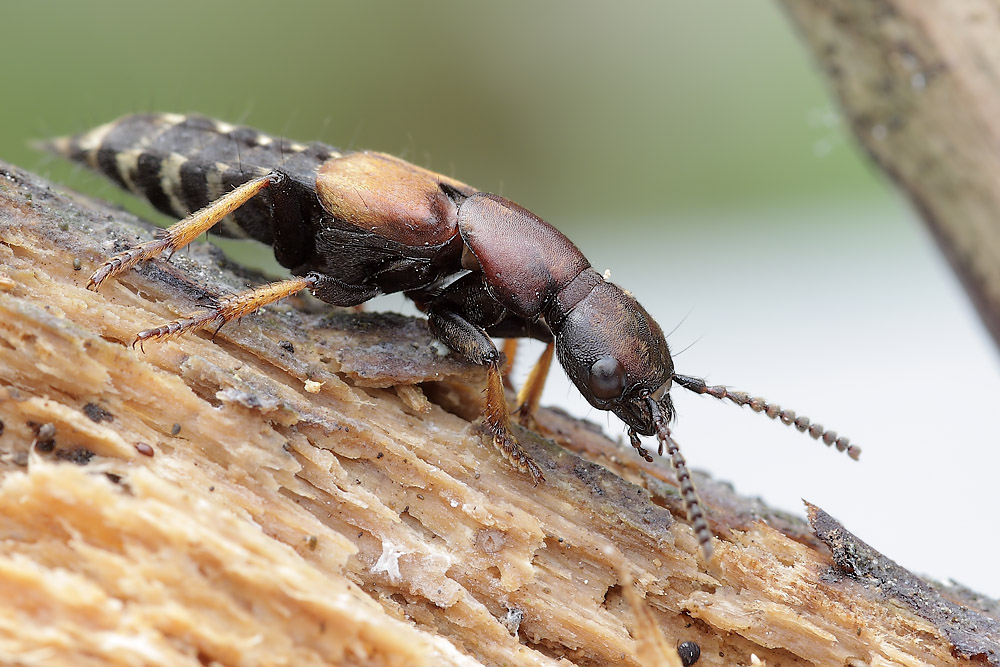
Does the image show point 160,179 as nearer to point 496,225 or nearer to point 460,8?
point 496,225

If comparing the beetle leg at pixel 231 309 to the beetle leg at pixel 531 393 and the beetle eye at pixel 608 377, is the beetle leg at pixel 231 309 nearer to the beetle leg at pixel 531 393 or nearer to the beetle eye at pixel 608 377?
the beetle leg at pixel 531 393

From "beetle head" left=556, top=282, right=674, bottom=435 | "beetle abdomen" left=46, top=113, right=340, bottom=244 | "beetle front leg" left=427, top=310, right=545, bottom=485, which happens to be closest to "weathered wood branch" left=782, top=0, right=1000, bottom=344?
"beetle head" left=556, top=282, right=674, bottom=435

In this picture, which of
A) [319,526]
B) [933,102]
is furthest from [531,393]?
[933,102]

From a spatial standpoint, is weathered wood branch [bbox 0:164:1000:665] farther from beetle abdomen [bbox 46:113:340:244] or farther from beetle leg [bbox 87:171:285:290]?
beetle abdomen [bbox 46:113:340:244]

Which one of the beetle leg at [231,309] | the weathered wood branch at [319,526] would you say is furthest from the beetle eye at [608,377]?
the beetle leg at [231,309]

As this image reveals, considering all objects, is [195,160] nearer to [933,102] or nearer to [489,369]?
[489,369]

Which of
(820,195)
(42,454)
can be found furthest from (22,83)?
(820,195)

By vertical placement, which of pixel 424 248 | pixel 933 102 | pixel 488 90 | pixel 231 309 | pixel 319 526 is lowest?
pixel 319 526
